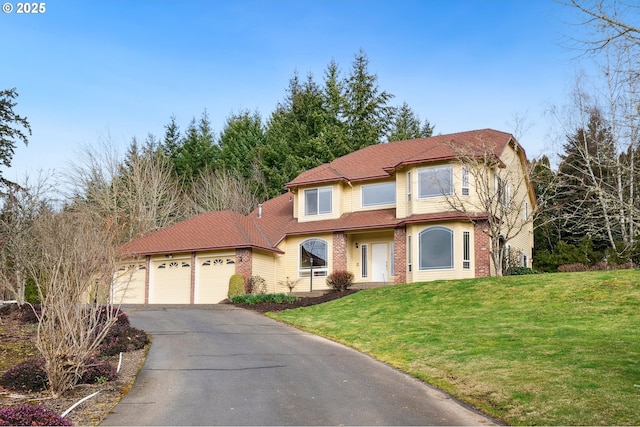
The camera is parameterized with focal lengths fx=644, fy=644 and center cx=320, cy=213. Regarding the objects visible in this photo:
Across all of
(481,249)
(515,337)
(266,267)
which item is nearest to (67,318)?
(515,337)

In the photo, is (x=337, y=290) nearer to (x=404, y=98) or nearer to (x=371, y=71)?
(x=371, y=71)

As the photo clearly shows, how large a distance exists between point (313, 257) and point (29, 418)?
22.0m

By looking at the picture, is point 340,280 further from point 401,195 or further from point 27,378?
point 27,378

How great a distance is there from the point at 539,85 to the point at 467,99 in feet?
16.6

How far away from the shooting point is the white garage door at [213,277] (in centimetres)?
2834

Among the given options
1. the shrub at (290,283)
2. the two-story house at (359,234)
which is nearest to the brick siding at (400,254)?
the two-story house at (359,234)

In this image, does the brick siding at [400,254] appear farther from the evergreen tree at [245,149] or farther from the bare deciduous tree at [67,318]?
the evergreen tree at [245,149]

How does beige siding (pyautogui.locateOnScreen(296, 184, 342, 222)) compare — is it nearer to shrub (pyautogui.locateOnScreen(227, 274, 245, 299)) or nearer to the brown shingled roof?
the brown shingled roof

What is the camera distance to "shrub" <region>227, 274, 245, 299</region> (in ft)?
88.3

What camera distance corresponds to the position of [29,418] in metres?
7.77

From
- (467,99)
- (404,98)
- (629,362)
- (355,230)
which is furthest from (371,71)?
(629,362)

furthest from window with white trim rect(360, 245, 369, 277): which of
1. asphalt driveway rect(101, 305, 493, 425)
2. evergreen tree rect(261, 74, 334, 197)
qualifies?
evergreen tree rect(261, 74, 334, 197)

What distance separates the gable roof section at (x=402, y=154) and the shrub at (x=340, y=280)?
15.9ft

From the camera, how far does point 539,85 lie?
1424 centimetres
